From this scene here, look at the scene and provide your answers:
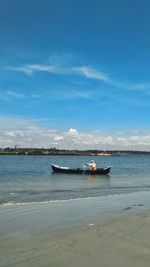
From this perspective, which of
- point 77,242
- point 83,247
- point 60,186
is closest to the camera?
point 83,247

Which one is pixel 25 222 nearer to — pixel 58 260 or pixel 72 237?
pixel 72 237

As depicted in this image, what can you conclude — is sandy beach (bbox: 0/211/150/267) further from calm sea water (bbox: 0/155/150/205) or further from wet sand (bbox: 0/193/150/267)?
calm sea water (bbox: 0/155/150/205)

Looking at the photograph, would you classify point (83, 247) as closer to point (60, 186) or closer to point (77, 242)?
point (77, 242)

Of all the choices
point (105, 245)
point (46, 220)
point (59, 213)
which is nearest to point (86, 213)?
point (59, 213)

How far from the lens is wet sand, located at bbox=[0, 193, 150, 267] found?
9477mm

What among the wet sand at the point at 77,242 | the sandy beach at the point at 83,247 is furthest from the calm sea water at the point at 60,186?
the sandy beach at the point at 83,247

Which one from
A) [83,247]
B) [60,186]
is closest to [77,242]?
[83,247]

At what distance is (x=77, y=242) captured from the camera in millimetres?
11477

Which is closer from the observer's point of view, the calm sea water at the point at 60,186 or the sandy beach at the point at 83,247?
the sandy beach at the point at 83,247

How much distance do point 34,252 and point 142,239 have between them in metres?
3.19

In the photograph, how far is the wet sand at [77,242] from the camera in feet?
31.1

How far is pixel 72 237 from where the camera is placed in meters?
12.2

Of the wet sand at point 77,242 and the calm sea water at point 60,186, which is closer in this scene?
the wet sand at point 77,242

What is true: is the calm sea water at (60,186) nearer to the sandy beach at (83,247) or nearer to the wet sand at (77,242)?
the wet sand at (77,242)
